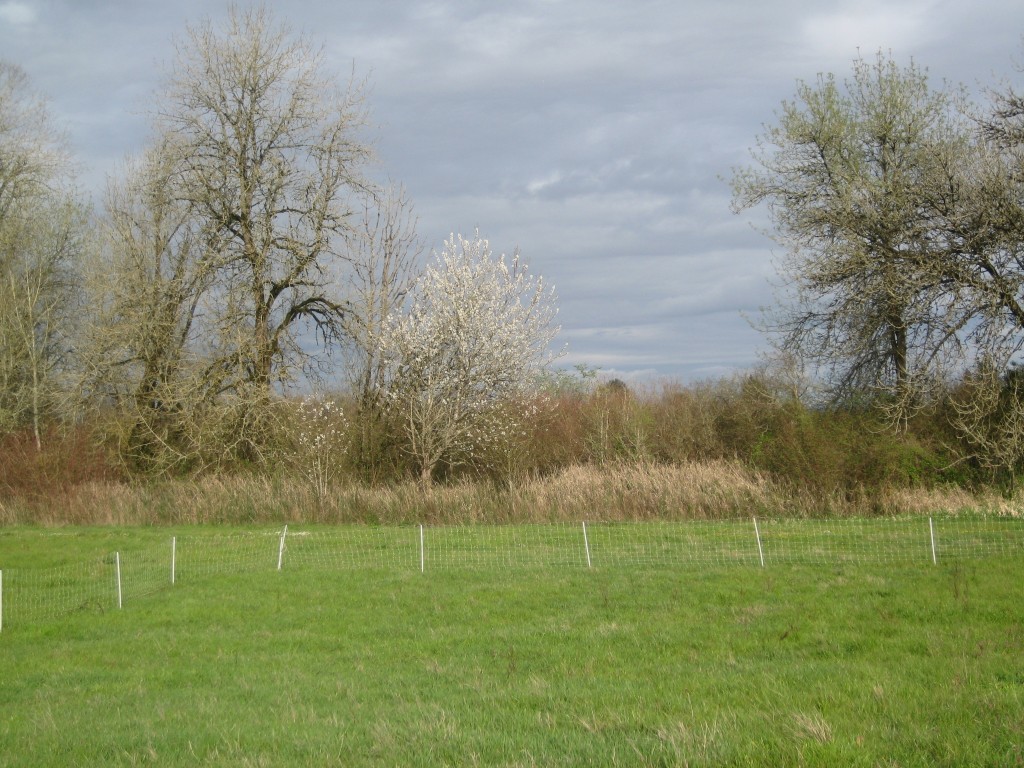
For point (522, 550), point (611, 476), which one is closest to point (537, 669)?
point (522, 550)

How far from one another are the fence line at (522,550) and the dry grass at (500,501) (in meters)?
1.40

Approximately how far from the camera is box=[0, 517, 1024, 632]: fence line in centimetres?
1459

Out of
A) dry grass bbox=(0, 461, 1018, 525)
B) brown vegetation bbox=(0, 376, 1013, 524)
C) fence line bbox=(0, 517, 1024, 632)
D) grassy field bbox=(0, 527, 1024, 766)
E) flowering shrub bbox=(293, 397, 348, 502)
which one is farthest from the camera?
flowering shrub bbox=(293, 397, 348, 502)

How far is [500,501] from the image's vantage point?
75.7 ft

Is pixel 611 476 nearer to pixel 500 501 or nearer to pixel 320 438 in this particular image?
pixel 500 501

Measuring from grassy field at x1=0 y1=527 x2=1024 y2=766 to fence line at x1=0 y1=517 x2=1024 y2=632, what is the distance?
2.20ft

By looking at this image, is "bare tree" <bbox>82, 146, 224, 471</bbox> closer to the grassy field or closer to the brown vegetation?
the brown vegetation

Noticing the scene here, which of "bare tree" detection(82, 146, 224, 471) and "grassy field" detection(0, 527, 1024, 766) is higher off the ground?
"bare tree" detection(82, 146, 224, 471)

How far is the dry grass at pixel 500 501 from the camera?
21.3m

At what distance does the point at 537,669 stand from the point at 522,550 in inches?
330

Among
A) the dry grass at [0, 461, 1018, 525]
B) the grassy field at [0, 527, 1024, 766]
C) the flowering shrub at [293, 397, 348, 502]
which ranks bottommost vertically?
the grassy field at [0, 527, 1024, 766]

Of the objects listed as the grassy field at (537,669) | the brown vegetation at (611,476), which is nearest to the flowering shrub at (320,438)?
the brown vegetation at (611,476)

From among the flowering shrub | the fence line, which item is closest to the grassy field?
the fence line

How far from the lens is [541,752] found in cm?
546
